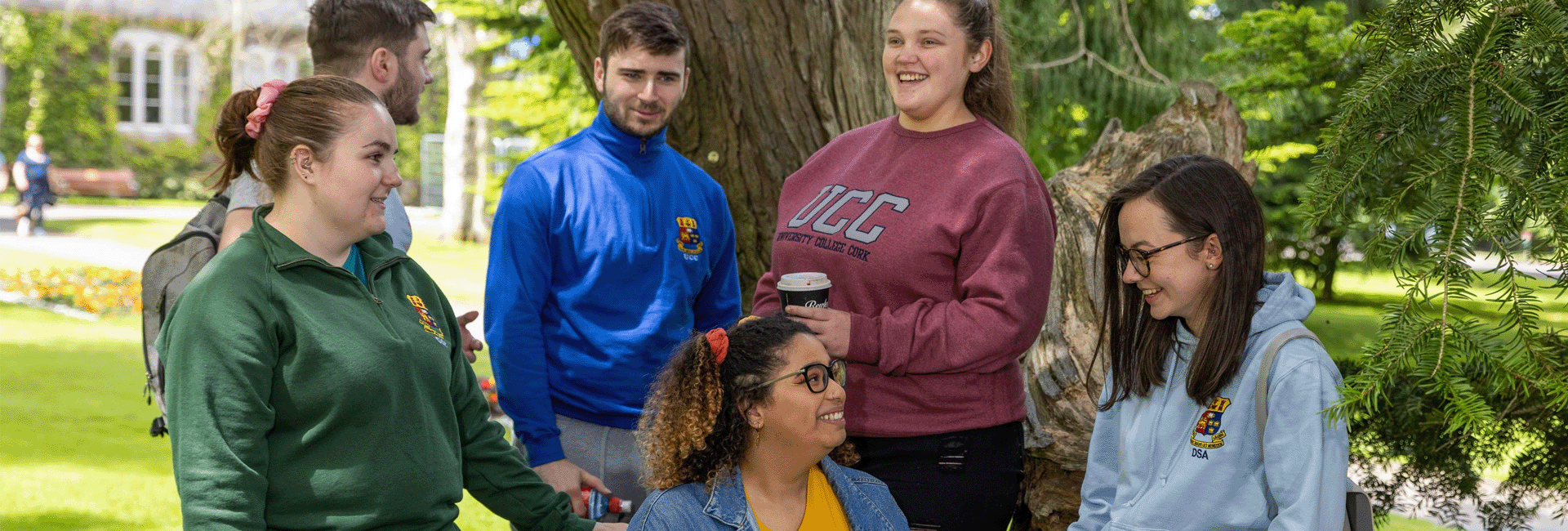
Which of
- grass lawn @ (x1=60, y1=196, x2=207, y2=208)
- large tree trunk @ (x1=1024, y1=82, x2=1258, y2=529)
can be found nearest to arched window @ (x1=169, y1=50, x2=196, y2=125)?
grass lawn @ (x1=60, y1=196, x2=207, y2=208)

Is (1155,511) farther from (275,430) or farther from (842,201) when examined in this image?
(275,430)

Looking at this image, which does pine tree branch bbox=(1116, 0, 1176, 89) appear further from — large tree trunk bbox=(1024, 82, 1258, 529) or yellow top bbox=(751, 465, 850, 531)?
yellow top bbox=(751, 465, 850, 531)

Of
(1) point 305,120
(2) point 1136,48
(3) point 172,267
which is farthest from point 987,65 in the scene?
(2) point 1136,48

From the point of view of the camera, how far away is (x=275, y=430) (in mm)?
2076

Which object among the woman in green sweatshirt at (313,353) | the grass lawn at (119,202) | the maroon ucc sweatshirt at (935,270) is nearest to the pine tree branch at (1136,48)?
the maroon ucc sweatshirt at (935,270)

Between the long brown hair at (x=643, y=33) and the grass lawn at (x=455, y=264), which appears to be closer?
the long brown hair at (x=643, y=33)

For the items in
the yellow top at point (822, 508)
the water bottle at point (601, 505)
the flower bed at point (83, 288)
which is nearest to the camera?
the yellow top at point (822, 508)

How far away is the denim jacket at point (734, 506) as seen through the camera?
2484mm

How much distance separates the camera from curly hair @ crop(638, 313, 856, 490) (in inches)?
100

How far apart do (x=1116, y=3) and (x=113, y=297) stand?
11.4 meters

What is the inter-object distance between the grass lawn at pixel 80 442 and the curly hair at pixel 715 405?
12.9 ft

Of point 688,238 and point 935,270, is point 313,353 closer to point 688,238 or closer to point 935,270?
point 935,270

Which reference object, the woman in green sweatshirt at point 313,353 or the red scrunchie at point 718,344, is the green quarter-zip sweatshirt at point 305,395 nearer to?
the woman in green sweatshirt at point 313,353

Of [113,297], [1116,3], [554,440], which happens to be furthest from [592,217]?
[113,297]
